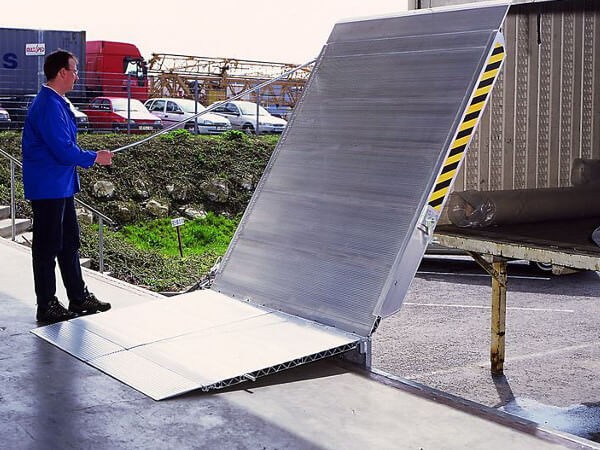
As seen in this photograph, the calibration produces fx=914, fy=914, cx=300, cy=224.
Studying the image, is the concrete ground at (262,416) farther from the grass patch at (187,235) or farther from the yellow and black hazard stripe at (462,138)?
the grass patch at (187,235)

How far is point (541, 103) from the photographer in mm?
8070

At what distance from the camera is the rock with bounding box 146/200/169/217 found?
19.5 m

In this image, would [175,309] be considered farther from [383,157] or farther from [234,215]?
[234,215]

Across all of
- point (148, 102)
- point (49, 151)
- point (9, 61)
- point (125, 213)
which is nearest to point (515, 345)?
point (49, 151)

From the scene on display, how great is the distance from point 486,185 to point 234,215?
42.8 ft

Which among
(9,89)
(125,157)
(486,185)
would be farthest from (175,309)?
(9,89)

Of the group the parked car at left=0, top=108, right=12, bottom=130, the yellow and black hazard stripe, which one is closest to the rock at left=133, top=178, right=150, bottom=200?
the parked car at left=0, top=108, right=12, bottom=130

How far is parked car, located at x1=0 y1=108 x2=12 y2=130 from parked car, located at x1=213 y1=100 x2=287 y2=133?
796 centimetres

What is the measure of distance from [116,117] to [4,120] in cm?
315

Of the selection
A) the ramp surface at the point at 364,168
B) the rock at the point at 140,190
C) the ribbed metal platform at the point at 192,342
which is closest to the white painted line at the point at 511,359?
the ramp surface at the point at 364,168

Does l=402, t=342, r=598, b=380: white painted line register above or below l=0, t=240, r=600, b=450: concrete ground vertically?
below

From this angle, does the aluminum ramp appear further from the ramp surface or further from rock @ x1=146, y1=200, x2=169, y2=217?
rock @ x1=146, y1=200, x2=169, y2=217

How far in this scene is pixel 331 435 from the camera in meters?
4.63

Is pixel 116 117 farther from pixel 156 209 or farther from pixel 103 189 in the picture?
pixel 156 209
